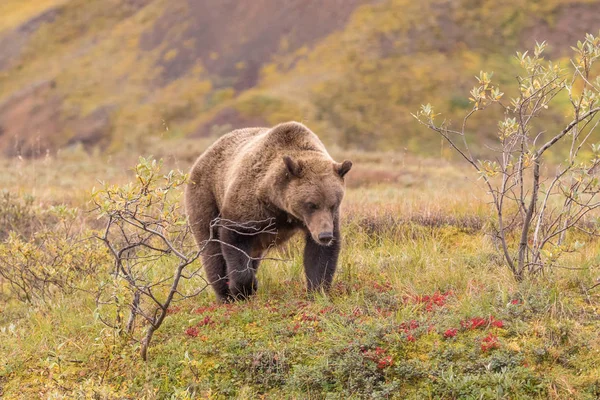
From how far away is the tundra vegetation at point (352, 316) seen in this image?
5.11 m

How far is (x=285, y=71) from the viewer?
1027 inches

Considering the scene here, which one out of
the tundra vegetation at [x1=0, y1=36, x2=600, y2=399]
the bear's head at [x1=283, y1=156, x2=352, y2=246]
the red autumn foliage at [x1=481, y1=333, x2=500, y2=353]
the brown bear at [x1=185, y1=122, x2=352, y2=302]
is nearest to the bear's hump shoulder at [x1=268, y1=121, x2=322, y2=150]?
the brown bear at [x1=185, y1=122, x2=352, y2=302]

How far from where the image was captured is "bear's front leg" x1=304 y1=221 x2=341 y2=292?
6.72 m

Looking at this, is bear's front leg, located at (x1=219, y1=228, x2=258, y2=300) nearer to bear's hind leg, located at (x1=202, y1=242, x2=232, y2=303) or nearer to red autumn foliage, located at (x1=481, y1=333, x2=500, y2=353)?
bear's hind leg, located at (x1=202, y1=242, x2=232, y2=303)

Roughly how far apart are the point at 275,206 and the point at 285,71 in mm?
19941

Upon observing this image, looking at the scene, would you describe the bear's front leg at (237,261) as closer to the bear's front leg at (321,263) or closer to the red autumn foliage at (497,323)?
the bear's front leg at (321,263)

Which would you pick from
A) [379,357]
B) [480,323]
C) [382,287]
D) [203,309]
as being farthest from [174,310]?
[480,323]

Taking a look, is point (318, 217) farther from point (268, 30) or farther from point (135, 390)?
point (268, 30)

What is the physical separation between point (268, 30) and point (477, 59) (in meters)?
8.67

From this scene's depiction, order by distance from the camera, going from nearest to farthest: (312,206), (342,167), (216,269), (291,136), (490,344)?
(490,344), (312,206), (342,167), (291,136), (216,269)

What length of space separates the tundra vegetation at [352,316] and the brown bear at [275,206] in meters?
0.32

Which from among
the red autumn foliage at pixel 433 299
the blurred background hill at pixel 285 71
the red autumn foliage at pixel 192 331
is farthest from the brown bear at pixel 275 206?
the blurred background hill at pixel 285 71

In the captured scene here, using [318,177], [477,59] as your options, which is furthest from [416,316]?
[477,59]

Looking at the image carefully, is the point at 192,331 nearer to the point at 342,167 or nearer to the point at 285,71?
the point at 342,167
